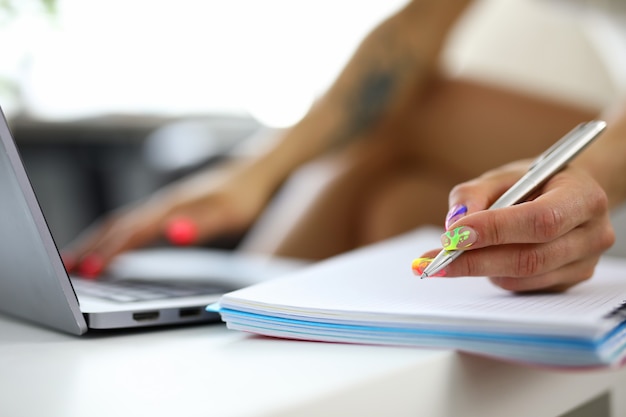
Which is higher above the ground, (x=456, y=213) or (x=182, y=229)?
(x=182, y=229)

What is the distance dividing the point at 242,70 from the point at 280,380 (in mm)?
2581

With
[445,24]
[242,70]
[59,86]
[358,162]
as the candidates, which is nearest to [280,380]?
[358,162]

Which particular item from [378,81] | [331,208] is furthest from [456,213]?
[378,81]

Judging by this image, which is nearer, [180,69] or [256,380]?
[256,380]

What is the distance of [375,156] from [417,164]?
0.28 feet

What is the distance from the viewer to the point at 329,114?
3.93 feet

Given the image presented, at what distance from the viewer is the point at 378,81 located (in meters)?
1.24

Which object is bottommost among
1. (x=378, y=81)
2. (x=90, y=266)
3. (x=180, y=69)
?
(x=90, y=266)

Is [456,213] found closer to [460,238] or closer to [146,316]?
[460,238]

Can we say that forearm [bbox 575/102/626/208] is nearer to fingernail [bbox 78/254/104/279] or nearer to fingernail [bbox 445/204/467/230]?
fingernail [bbox 445/204/467/230]

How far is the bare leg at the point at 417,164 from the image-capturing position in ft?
3.60

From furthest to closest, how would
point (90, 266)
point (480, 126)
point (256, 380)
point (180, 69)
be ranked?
point (180, 69)
point (480, 126)
point (90, 266)
point (256, 380)

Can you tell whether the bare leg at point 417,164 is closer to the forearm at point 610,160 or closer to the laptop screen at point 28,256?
the forearm at point 610,160

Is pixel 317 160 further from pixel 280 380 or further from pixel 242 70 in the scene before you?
pixel 242 70
